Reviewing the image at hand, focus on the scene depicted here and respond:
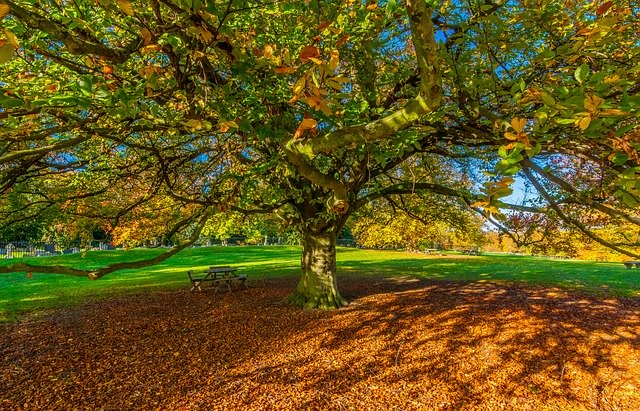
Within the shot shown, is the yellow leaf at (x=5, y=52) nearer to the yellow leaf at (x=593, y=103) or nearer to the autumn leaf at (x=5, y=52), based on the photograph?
the autumn leaf at (x=5, y=52)

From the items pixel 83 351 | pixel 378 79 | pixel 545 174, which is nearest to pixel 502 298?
pixel 378 79

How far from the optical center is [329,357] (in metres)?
6.38

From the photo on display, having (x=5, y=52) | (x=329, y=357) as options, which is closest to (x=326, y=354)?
(x=329, y=357)

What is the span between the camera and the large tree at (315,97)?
103 inches

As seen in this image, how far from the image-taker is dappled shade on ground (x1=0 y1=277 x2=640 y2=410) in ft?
16.4

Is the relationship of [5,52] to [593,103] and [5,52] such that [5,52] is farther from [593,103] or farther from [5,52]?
[593,103]

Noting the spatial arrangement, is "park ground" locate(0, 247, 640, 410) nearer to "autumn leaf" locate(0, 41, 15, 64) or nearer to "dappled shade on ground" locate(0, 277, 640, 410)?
"dappled shade on ground" locate(0, 277, 640, 410)

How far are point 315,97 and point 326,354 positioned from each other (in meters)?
5.57

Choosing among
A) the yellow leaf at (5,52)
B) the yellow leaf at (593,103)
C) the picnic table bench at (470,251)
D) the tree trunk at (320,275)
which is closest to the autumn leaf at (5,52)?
the yellow leaf at (5,52)

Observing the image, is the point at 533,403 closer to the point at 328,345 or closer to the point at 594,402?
the point at 594,402

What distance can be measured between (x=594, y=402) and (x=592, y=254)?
26.3 meters

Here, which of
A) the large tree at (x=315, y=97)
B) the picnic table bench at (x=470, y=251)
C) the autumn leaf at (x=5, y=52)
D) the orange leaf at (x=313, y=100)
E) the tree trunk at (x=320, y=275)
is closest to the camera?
the autumn leaf at (x=5, y=52)

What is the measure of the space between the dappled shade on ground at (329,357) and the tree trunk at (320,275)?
1.93 feet

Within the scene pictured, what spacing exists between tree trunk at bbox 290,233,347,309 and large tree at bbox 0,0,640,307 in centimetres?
5
